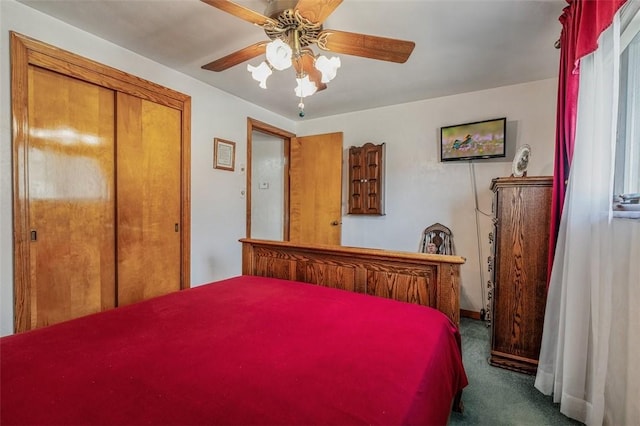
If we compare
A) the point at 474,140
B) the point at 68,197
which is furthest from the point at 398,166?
the point at 68,197

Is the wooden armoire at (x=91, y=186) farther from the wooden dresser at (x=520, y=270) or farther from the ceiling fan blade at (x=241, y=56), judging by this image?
the wooden dresser at (x=520, y=270)

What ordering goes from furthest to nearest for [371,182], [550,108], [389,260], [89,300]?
[371,182]
[550,108]
[89,300]
[389,260]

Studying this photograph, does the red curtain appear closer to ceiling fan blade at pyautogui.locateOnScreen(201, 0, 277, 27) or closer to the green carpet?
the green carpet

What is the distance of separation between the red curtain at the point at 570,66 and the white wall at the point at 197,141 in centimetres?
288

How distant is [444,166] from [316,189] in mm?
Answer: 1621

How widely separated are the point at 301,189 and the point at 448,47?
2.40 metres

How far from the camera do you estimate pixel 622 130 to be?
152 cm

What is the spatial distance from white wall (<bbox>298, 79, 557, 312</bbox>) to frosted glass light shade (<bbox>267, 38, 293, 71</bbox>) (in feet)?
7.57

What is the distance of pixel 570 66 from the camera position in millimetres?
1614

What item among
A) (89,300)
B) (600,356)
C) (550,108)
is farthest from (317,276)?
(550,108)

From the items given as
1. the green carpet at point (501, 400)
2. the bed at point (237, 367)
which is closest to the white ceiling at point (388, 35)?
the bed at point (237, 367)

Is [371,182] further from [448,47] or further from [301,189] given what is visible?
[448,47]

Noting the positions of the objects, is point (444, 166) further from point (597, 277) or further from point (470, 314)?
point (597, 277)

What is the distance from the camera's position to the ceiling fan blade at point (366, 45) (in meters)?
1.48
